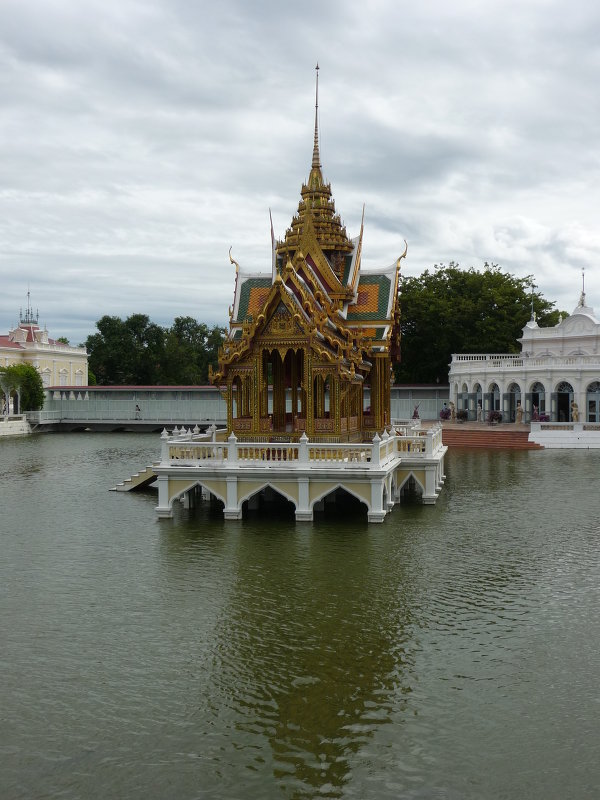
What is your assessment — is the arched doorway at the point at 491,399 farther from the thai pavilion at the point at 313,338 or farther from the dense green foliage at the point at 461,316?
the thai pavilion at the point at 313,338

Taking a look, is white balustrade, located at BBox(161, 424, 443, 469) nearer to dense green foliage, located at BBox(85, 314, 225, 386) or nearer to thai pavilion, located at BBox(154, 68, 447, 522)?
thai pavilion, located at BBox(154, 68, 447, 522)

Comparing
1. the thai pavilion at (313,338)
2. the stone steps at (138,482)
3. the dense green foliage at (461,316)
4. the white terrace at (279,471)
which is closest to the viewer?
the white terrace at (279,471)

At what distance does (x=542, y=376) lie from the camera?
49375 millimetres

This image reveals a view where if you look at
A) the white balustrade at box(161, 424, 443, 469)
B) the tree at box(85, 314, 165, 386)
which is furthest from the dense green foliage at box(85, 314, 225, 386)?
the white balustrade at box(161, 424, 443, 469)

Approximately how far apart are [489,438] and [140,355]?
47.0 meters

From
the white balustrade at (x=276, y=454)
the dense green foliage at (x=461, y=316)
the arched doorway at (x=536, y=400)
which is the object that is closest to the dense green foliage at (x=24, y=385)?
the dense green foliage at (x=461, y=316)

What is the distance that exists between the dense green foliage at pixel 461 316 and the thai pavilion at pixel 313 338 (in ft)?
111

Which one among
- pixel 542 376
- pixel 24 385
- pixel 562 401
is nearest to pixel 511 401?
pixel 542 376

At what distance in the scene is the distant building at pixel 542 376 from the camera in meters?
47.9

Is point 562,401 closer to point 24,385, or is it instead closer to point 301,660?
point 24,385

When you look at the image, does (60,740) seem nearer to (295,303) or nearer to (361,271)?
(295,303)

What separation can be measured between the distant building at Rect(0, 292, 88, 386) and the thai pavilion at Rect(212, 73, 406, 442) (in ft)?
171

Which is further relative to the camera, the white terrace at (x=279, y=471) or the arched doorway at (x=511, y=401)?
the arched doorway at (x=511, y=401)

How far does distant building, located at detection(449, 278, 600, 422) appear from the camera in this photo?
4791 centimetres
